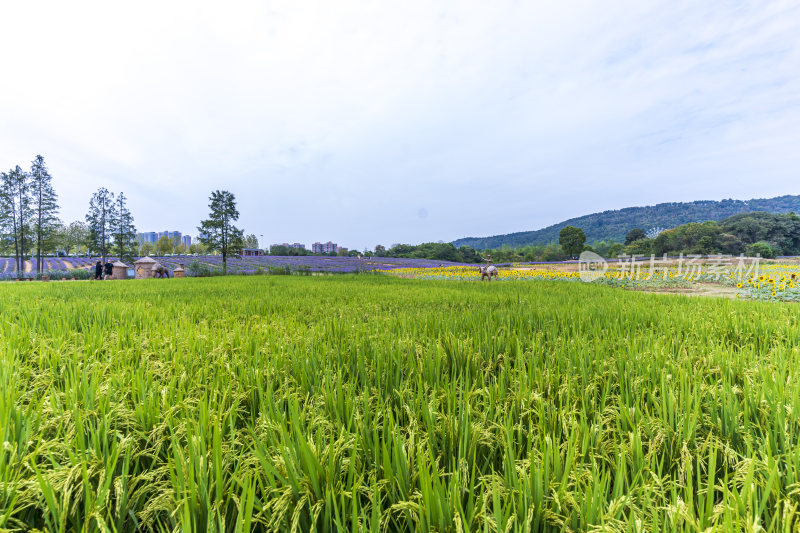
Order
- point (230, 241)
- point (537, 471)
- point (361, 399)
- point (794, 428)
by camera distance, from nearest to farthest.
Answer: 1. point (537, 471)
2. point (794, 428)
3. point (361, 399)
4. point (230, 241)

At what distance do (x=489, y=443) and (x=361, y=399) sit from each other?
2.42 feet

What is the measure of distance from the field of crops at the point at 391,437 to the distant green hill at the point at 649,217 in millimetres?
75467

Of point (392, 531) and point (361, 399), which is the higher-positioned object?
point (361, 399)

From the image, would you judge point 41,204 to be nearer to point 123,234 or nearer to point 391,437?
point 123,234

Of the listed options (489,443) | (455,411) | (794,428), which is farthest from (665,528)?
(794,428)

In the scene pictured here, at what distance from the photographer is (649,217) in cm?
7962

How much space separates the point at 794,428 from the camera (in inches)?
56.8

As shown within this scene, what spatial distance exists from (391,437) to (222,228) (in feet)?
100

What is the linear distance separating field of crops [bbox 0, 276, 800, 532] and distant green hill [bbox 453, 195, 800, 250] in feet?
248

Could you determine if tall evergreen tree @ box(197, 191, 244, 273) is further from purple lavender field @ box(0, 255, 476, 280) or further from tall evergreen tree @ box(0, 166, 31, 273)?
tall evergreen tree @ box(0, 166, 31, 273)

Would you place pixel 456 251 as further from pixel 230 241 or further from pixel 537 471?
pixel 537 471

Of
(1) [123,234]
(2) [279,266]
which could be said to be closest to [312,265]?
(2) [279,266]

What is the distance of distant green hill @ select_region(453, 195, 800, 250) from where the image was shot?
75250mm

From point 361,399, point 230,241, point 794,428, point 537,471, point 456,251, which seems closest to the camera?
point 537,471
